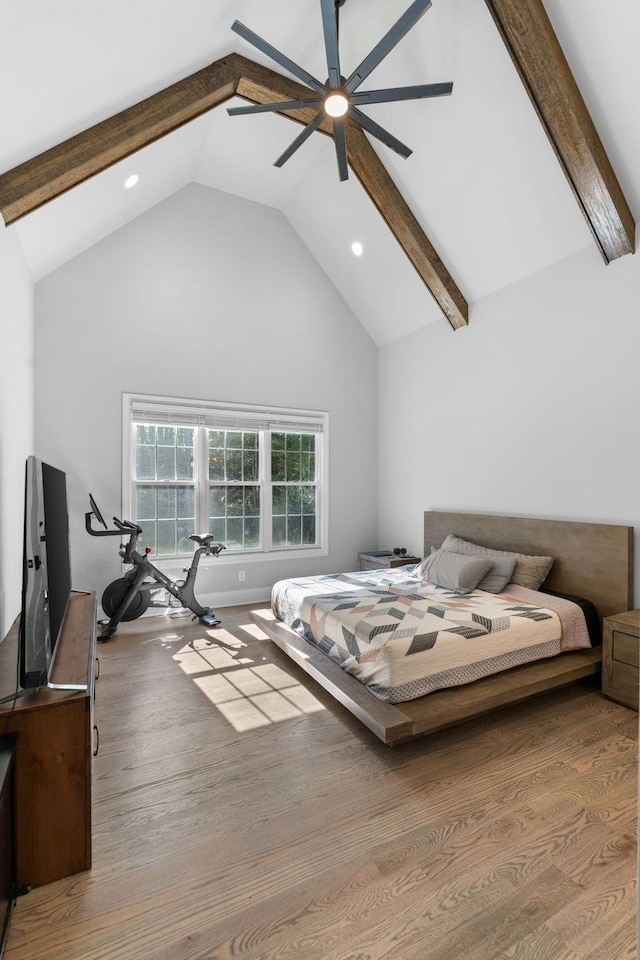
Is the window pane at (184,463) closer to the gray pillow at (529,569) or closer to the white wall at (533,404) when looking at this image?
the white wall at (533,404)

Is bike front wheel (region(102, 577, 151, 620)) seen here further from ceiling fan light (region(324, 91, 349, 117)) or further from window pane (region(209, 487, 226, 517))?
ceiling fan light (region(324, 91, 349, 117))

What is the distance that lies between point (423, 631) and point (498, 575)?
55.1 inches

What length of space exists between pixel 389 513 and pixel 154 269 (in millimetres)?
3798

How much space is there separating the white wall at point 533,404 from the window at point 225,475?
3.76 ft

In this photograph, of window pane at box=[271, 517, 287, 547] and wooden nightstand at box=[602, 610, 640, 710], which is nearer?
wooden nightstand at box=[602, 610, 640, 710]

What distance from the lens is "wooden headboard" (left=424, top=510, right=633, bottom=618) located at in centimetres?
335

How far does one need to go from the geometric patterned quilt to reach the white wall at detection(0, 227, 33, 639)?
1850 mm

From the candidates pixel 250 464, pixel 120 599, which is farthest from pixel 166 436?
pixel 120 599

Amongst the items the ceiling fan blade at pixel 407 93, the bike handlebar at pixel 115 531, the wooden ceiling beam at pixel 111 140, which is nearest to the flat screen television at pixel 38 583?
the wooden ceiling beam at pixel 111 140

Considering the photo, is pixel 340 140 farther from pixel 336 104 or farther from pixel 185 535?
pixel 185 535

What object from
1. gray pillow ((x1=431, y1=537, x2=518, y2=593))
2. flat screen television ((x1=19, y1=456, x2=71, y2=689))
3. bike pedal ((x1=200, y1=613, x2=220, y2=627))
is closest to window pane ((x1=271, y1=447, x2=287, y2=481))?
bike pedal ((x1=200, y1=613, x2=220, y2=627))

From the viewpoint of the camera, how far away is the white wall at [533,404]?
3.46m

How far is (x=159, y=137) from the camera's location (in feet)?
11.1

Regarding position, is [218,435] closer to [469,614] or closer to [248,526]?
[248,526]
